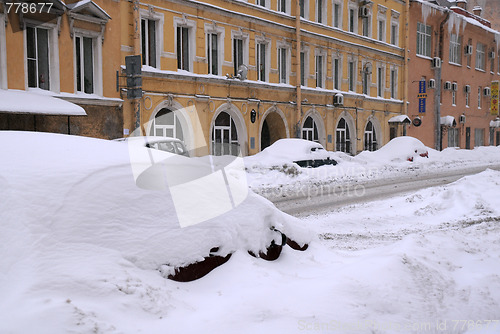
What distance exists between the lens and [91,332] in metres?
2.38

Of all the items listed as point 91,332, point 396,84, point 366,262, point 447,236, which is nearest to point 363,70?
point 396,84

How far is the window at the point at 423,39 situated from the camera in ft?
106

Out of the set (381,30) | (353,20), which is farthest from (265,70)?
(381,30)

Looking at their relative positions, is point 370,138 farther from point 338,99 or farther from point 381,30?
point 381,30

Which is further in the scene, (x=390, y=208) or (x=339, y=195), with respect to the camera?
(x=339, y=195)

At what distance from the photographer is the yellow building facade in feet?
Result: 55.4

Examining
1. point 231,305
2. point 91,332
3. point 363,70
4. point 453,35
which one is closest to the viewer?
point 91,332

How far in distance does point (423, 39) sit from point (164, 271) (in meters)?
33.7

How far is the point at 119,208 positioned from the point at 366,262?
2.45 m

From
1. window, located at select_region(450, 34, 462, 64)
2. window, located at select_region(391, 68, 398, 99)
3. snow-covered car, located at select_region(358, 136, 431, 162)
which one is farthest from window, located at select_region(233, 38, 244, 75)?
window, located at select_region(450, 34, 462, 64)

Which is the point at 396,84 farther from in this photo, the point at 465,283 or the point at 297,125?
the point at 465,283

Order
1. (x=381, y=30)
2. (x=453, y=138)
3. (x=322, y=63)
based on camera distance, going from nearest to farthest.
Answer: (x=322, y=63), (x=381, y=30), (x=453, y=138)

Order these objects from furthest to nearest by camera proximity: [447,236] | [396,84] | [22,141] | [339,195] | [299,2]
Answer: [396,84] → [299,2] → [339,195] → [447,236] → [22,141]

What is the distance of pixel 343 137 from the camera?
26.2 m
